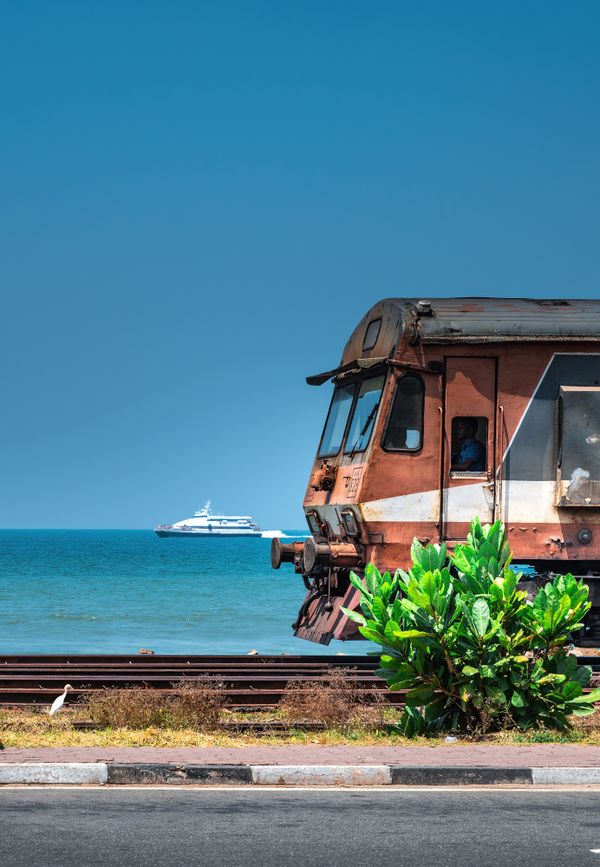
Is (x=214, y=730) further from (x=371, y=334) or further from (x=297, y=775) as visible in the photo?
(x=371, y=334)

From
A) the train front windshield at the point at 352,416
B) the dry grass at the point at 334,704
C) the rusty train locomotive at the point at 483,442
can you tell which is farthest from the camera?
the train front windshield at the point at 352,416

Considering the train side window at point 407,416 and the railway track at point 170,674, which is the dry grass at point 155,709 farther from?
the train side window at point 407,416

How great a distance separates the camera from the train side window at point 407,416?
14.4 metres

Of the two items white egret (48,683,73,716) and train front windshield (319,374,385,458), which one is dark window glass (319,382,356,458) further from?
white egret (48,683,73,716)

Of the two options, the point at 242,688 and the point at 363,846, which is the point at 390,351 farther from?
the point at 363,846

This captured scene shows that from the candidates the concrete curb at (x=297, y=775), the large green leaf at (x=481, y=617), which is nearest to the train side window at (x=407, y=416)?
the large green leaf at (x=481, y=617)

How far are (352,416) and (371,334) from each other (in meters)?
1.04

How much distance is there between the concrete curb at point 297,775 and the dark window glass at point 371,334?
740 cm

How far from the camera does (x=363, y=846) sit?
22.0 ft

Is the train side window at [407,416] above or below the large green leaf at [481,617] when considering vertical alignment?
above

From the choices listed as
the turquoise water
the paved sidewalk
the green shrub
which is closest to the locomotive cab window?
the green shrub

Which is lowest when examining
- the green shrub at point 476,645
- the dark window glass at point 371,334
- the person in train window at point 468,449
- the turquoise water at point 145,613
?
the turquoise water at point 145,613

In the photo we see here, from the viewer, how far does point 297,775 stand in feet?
28.3

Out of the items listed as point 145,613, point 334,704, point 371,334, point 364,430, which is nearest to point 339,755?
point 334,704
